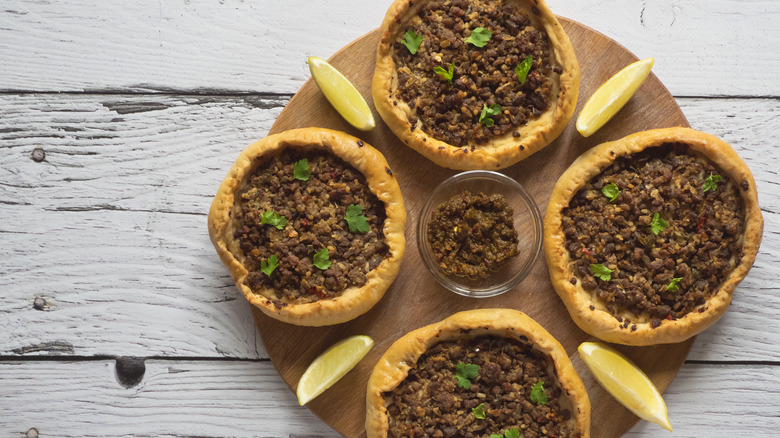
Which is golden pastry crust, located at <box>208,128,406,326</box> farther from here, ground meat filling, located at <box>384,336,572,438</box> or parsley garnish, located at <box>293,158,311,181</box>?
ground meat filling, located at <box>384,336,572,438</box>

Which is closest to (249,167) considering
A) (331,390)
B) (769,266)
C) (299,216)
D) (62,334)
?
(299,216)

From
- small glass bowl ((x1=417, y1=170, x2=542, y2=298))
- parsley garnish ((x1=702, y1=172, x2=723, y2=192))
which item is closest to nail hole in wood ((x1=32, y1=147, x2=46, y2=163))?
small glass bowl ((x1=417, y1=170, x2=542, y2=298))

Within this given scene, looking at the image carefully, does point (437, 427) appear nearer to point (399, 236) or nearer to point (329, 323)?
point (329, 323)

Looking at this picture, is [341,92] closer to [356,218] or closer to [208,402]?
[356,218]

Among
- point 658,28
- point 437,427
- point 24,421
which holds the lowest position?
point 24,421

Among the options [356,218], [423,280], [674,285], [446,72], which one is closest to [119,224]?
[356,218]

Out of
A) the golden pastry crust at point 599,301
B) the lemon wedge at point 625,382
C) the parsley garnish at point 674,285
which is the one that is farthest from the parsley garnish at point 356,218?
the parsley garnish at point 674,285
